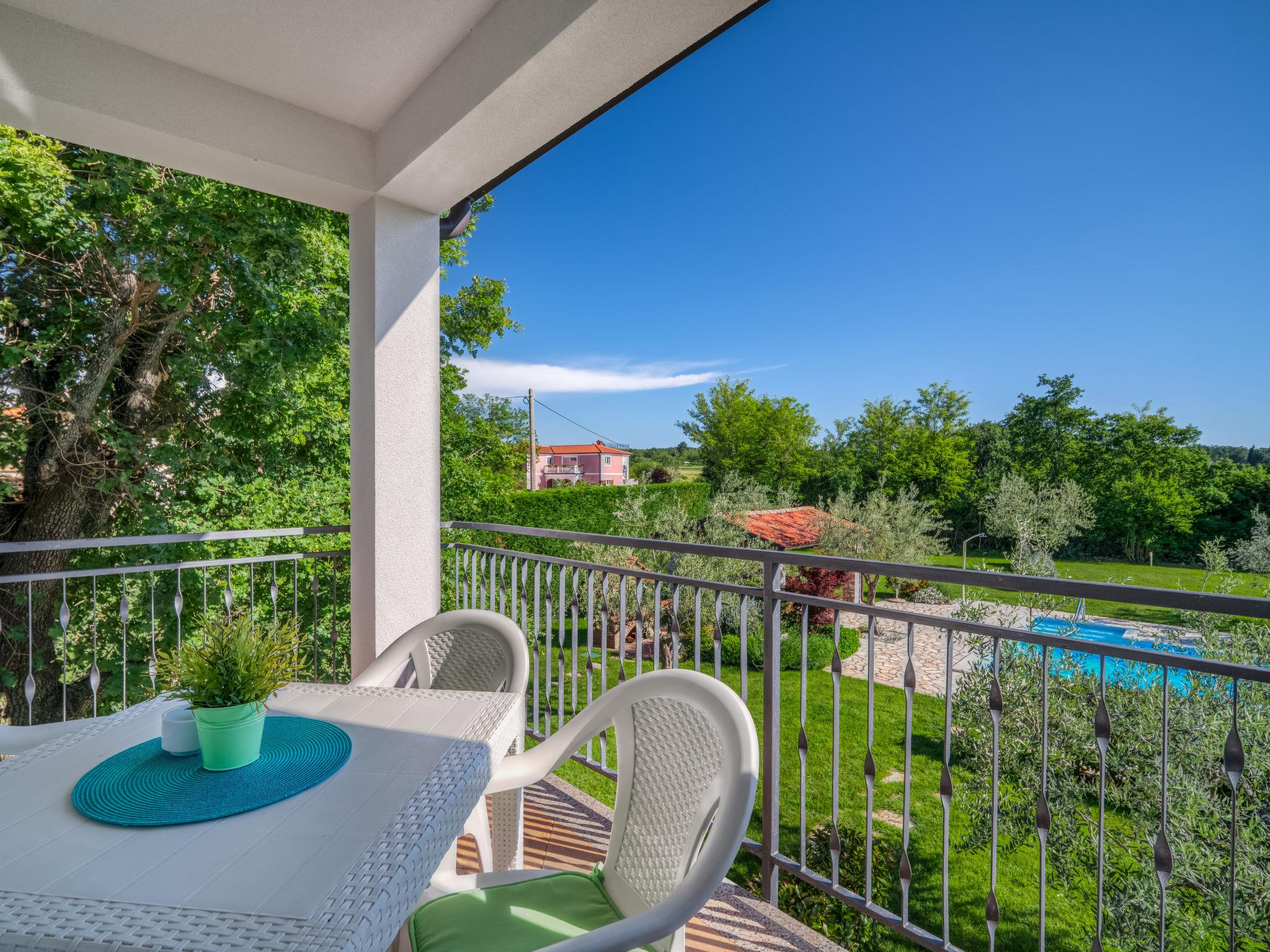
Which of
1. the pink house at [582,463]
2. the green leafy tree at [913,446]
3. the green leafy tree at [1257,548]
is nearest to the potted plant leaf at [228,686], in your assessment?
the green leafy tree at [1257,548]

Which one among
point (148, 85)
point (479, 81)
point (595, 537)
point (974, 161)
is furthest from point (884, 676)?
point (974, 161)

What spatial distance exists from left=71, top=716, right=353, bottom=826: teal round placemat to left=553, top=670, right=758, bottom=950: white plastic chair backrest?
489 mm

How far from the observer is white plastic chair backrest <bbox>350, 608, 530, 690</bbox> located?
177 centimetres

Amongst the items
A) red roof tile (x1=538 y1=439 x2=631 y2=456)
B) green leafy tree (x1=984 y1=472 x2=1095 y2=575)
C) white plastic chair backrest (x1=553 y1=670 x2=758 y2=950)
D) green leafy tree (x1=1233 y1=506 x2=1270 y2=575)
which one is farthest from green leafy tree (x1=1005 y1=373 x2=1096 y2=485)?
white plastic chair backrest (x1=553 y1=670 x2=758 y2=950)

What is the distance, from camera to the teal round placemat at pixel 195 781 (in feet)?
3.11

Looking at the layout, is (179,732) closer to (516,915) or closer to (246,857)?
(246,857)

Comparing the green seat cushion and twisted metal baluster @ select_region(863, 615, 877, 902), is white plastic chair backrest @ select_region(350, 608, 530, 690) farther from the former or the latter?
twisted metal baluster @ select_region(863, 615, 877, 902)

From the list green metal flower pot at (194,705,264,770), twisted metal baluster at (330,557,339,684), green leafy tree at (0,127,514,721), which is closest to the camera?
green metal flower pot at (194,705,264,770)

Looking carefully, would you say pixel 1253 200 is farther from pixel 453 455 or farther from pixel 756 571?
pixel 453 455

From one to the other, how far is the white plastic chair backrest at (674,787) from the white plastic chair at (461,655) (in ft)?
1.39

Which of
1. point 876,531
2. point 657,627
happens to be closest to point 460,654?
point 657,627

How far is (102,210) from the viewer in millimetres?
4598

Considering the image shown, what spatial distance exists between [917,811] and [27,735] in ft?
14.9

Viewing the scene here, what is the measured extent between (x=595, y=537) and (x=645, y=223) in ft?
73.3
